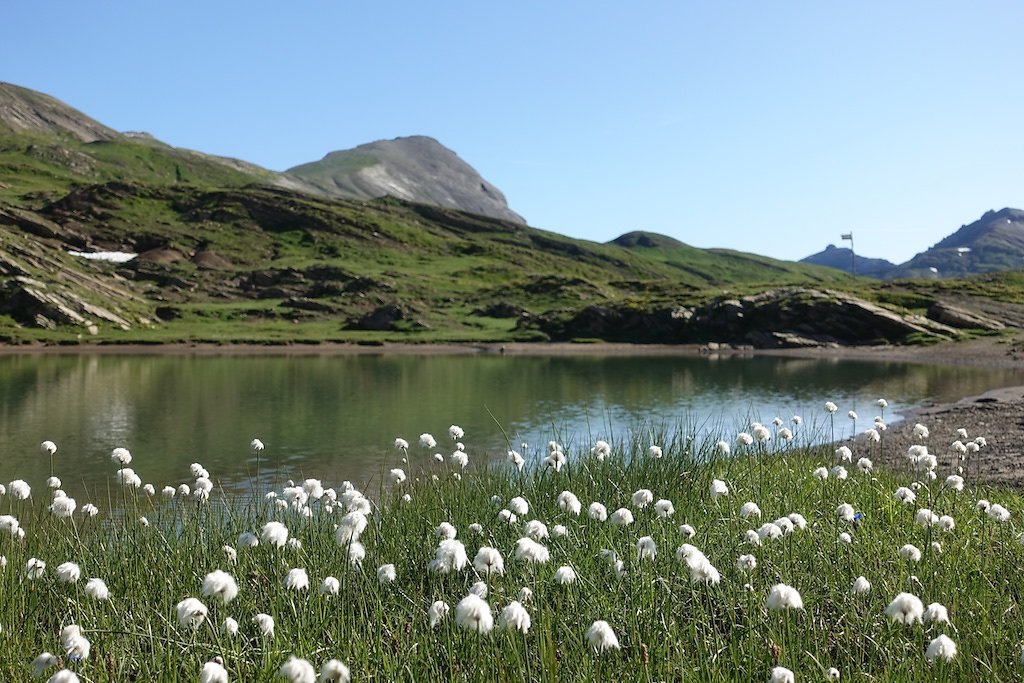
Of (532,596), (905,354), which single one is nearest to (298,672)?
(532,596)

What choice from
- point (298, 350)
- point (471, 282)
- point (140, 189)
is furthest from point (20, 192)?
point (298, 350)

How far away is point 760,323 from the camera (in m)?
82.6

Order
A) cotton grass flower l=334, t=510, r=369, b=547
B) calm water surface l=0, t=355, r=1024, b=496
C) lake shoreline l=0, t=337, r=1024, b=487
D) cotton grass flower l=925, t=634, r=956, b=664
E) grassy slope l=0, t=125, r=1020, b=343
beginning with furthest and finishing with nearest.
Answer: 1. grassy slope l=0, t=125, r=1020, b=343
2. calm water surface l=0, t=355, r=1024, b=496
3. lake shoreline l=0, t=337, r=1024, b=487
4. cotton grass flower l=334, t=510, r=369, b=547
5. cotton grass flower l=925, t=634, r=956, b=664

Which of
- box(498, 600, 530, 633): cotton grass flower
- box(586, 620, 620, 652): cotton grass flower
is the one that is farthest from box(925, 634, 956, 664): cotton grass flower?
box(498, 600, 530, 633): cotton grass flower

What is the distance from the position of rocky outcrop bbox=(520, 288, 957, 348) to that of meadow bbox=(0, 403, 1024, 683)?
72800 millimetres

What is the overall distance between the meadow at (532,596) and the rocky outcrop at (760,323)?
7280 cm

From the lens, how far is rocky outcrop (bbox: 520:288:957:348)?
77812 millimetres

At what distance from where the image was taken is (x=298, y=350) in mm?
74875

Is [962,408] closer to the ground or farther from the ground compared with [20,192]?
closer to the ground

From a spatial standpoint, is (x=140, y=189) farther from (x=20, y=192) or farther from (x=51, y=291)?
(x=51, y=291)

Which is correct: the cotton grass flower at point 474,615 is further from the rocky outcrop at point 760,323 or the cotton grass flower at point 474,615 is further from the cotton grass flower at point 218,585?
the rocky outcrop at point 760,323

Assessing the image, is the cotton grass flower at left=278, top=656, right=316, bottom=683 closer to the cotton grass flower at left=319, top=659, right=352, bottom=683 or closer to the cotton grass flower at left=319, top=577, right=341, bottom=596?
the cotton grass flower at left=319, top=659, right=352, bottom=683

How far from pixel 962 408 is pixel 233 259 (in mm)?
110870

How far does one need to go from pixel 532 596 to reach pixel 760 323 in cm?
8073
